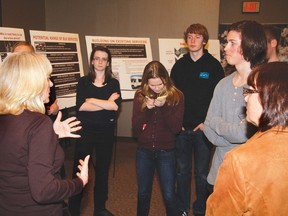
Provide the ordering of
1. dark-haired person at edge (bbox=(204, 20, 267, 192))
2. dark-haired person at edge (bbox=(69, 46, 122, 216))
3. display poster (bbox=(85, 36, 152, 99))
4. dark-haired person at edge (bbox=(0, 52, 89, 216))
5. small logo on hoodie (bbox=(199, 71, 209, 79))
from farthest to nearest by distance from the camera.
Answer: display poster (bbox=(85, 36, 152, 99)) < small logo on hoodie (bbox=(199, 71, 209, 79)) < dark-haired person at edge (bbox=(69, 46, 122, 216)) < dark-haired person at edge (bbox=(204, 20, 267, 192)) < dark-haired person at edge (bbox=(0, 52, 89, 216))

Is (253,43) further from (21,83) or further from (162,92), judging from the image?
(21,83)

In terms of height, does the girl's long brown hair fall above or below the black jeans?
above

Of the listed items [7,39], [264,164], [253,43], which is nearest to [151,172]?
[253,43]

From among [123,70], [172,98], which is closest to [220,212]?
[172,98]

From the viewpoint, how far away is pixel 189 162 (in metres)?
2.96

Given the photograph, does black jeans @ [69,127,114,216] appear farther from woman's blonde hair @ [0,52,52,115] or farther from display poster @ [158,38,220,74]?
display poster @ [158,38,220,74]

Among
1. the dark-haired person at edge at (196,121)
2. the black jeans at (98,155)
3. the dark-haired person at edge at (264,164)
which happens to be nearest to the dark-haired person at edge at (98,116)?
the black jeans at (98,155)

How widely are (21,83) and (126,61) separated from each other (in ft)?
10.4

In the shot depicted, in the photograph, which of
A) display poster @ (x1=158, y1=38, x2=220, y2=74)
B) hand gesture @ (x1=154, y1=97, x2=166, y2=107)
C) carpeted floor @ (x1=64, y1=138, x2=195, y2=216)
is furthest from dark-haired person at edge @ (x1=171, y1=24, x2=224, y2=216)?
display poster @ (x1=158, y1=38, x2=220, y2=74)

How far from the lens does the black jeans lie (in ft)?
9.36

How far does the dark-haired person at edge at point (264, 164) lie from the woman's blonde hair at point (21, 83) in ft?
2.97

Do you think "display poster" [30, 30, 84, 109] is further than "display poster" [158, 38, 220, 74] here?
No

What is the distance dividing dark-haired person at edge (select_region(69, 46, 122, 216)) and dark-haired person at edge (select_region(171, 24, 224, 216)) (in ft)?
2.32

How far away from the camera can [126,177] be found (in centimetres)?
412
